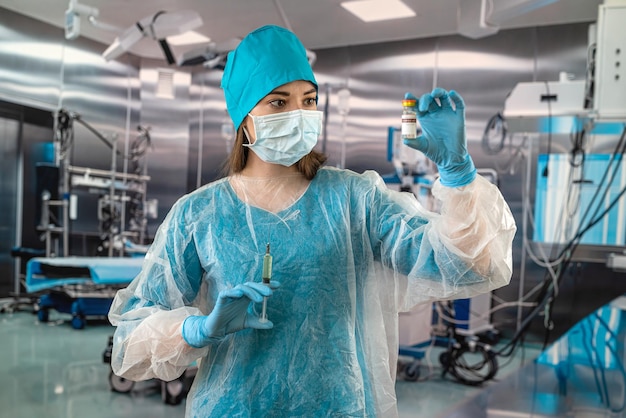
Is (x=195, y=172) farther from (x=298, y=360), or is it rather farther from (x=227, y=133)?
(x=298, y=360)

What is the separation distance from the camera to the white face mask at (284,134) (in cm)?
125

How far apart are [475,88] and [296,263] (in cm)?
516

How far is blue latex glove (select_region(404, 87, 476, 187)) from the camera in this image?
1.04 m

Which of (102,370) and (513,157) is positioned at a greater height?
(513,157)

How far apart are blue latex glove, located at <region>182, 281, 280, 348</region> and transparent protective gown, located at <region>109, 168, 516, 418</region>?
2.1 inches

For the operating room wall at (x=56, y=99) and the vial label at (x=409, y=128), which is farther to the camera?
the operating room wall at (x=56, y=99)

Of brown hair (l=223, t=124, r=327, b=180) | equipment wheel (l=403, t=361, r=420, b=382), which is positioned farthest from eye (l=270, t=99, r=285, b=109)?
equipment wheel (l=403, t=361, r=420, b=382)

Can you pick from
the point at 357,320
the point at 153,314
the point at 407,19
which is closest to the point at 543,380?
the point at 357,320

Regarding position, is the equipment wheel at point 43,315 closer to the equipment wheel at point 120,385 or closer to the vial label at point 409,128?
the equipment wheel at point 120,385

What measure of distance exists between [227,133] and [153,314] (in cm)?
559

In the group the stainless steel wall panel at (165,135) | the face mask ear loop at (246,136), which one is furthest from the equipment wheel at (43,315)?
the face mask ear loop at (246,136)

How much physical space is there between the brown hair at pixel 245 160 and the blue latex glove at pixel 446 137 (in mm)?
297

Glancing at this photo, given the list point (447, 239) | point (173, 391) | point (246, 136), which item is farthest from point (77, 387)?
point (447, 239)

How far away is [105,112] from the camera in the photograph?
23.4 feet
